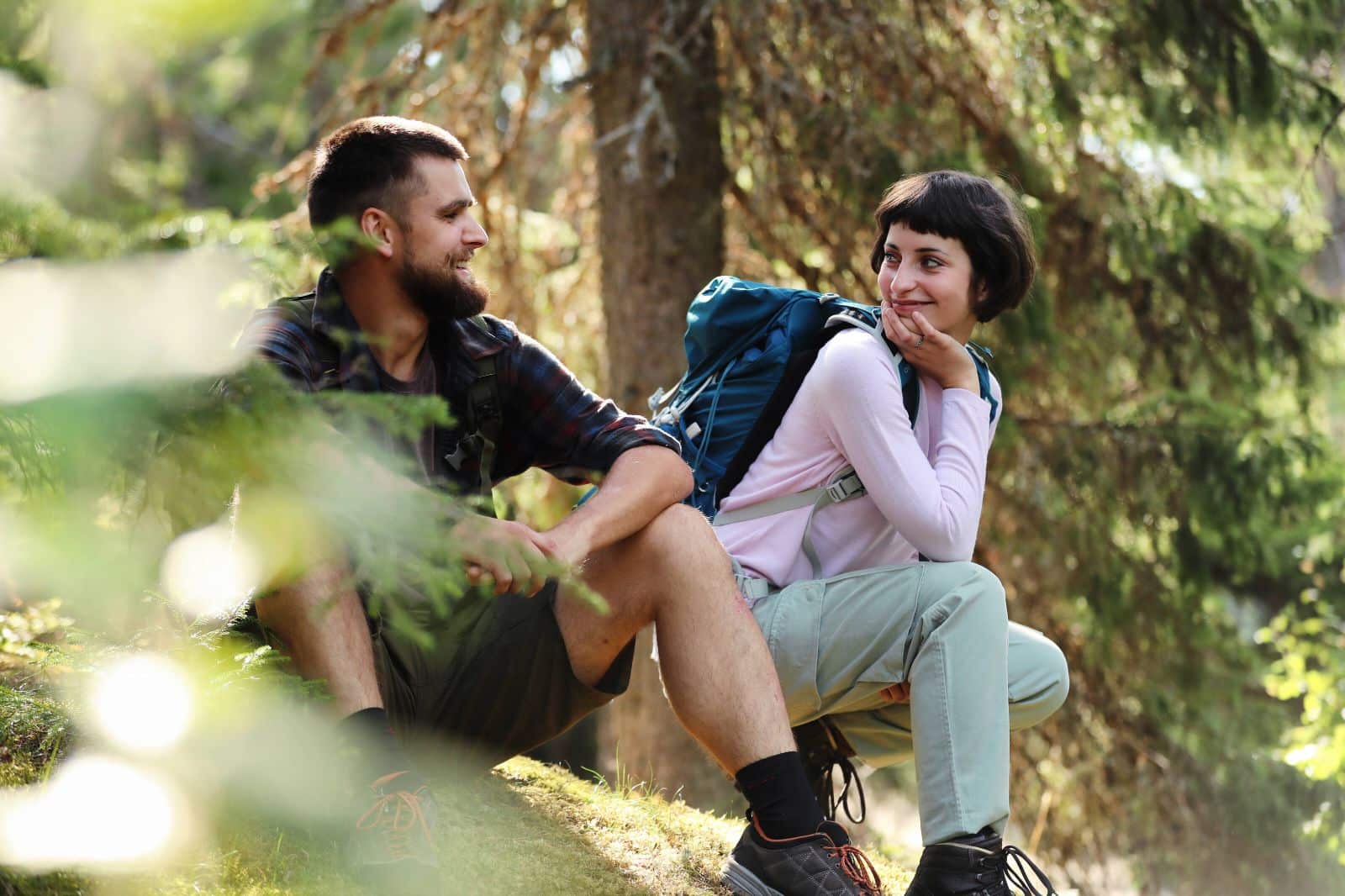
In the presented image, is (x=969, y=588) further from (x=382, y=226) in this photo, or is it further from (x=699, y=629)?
(x=382, y=226)

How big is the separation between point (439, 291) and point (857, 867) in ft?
5.09

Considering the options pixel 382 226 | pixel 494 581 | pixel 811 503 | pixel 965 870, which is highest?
pixel 382 226

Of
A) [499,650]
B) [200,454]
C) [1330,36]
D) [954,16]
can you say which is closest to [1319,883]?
[1330,36]

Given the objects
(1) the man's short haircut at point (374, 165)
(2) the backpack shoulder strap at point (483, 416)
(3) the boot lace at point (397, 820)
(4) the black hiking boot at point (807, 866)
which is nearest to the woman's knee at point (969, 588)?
(4) the black hiking boot at point (807, 866)

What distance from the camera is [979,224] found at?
302cm

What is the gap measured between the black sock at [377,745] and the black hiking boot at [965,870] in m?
1.02

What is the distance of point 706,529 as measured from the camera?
2.63 metres

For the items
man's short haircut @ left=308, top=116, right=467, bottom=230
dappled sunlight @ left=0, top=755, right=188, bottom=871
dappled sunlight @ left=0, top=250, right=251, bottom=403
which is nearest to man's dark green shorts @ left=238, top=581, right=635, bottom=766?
man's short haircut @ left=308, top=116, right=467, bottom=230

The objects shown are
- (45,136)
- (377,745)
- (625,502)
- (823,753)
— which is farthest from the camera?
(823,753)

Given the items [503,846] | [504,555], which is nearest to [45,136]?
[504,555]

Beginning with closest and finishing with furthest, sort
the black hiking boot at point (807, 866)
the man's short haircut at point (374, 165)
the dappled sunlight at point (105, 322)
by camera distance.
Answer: the dappled sunlight at point (105, 322) < the black hiking boot at point (807, 866) < the man's short haircut at point (374, 165)

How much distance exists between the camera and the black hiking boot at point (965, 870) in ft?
8.01

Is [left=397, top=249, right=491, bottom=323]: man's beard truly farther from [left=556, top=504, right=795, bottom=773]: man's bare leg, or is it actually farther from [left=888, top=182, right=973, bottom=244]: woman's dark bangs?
[left=888, top=182, right=973, bottom=244]: woman's dark bangs

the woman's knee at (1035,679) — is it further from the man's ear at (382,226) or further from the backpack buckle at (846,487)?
the man's ear at (382,226)
